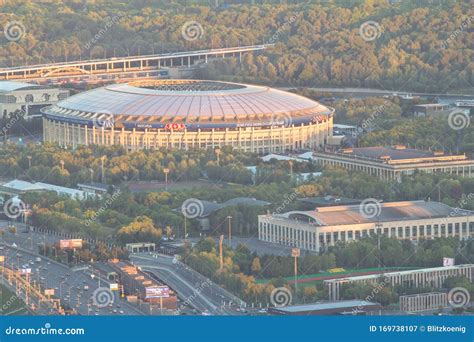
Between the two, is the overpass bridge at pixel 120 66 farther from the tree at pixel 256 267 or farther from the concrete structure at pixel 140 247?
the tree at pixel 256 267

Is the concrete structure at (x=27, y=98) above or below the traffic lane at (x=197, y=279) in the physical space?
below

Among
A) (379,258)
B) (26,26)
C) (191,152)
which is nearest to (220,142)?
(191,152)

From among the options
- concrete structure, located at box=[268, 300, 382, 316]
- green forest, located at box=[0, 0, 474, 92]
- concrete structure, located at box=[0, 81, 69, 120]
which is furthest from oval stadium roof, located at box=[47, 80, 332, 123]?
concrete structure, located at box=[268, 300, 382, 316]

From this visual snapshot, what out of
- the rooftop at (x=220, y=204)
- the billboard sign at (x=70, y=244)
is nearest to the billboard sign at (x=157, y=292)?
the billboard sign at (x=70, y=244)

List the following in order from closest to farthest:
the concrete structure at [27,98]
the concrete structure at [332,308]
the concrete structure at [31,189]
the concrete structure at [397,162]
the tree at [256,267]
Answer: the concrete structure at [332,308] → the tree at [256,267] → the concrete structure at [31,189] → the concrete structure at [397,162] → the concrete structure at [27,98]

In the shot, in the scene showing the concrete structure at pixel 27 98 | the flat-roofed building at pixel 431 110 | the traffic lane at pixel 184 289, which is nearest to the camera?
the traffic lane at pixel 184 289

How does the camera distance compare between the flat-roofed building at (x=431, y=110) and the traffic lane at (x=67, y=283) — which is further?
the flat-roofed building at (x=431, y=110)

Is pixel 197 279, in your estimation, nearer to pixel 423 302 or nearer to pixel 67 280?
pixel 67 280

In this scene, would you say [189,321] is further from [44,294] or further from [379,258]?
[379,258]

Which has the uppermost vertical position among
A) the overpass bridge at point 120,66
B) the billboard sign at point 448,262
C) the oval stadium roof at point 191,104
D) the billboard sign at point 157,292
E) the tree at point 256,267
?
the billboard sign at point 157,292
